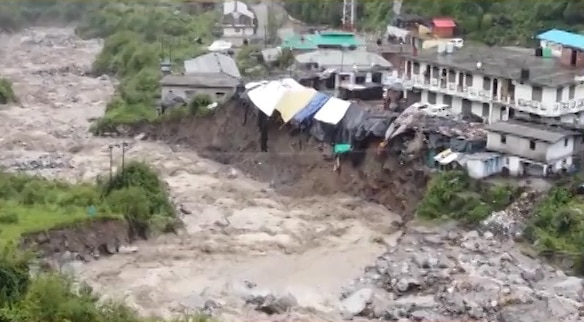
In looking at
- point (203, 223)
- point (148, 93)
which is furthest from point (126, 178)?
point (148, 93)

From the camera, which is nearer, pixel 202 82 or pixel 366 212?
pixel 366 212

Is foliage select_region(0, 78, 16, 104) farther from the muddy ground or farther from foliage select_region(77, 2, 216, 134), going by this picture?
the muddy ground

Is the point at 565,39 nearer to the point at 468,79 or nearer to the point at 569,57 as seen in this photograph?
the point at 569,57

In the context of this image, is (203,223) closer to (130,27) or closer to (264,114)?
(264,114)

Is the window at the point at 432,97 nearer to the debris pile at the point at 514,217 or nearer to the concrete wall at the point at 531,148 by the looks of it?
the concrete wall at the point at 531,148

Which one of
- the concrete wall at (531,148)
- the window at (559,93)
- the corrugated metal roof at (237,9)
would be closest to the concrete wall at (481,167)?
the concrete wall at (531,148)

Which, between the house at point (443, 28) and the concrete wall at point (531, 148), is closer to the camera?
the concrete wall at point (531, 148)

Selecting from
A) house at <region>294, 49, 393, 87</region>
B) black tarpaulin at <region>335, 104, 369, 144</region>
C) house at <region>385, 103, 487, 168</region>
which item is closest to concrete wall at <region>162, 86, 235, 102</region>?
house at <region>294, 49, 393, 87</region>
